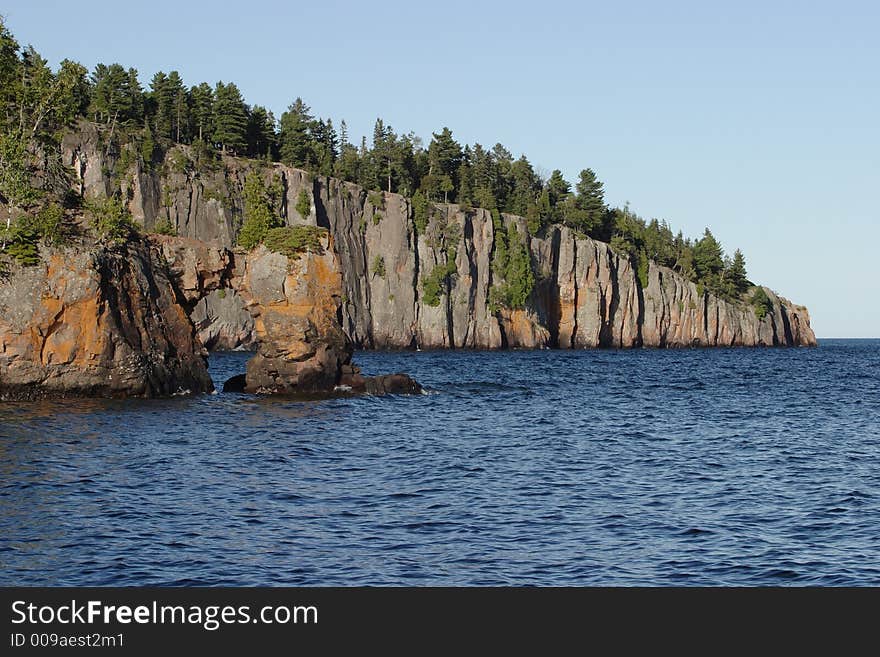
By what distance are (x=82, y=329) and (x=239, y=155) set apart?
9783 centimetres

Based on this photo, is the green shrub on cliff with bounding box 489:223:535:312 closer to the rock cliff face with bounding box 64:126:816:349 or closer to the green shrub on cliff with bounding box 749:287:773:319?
the rock cliff face with bounding box 64:126:816:349

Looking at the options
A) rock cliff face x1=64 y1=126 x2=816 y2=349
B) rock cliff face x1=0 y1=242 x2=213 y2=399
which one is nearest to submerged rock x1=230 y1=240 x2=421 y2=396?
rock cliff face x1=0 y1=242 x2=213 y2=399

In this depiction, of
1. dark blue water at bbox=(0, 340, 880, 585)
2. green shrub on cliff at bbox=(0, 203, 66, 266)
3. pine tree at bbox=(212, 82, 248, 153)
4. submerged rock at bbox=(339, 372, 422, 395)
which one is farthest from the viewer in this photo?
pine tree at bbox=(212, 82, 248, 153)

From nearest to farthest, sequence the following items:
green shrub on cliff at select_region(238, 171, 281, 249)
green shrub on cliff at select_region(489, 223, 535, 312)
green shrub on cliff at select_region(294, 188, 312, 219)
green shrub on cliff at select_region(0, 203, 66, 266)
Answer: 1. green shrub on cliff at select_region(0, 203, 66, 266)
2. green shrub on cliff at select_region(238, 171, 281, 249)
3. green shrub on cliff at select_region(294, 188, 312, 219)
4. green shrub on cliff at select_region(489, 223, 535, 312)

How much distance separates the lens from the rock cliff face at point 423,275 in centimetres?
12075

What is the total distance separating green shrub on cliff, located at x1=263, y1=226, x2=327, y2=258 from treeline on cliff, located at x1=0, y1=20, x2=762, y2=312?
0.95 meters

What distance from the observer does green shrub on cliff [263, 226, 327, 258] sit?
55.6 m

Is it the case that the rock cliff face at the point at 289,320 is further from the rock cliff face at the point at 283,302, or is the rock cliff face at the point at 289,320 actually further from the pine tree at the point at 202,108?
the pine tree at the point at 202,108

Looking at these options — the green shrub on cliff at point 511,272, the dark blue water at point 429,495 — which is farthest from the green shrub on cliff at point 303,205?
the dark blue water at point 429,495
